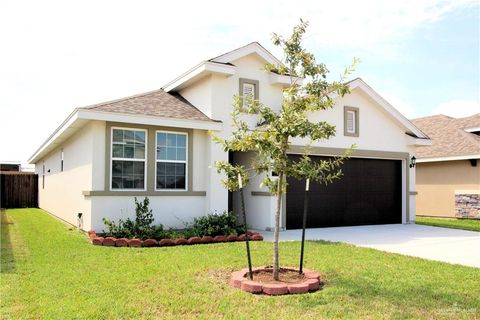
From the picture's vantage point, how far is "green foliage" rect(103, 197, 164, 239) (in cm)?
983

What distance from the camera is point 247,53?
12594mm

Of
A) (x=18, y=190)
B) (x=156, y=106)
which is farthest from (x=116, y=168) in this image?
(x=18, y=190)

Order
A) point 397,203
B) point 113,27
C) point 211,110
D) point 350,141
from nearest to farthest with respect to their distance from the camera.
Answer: point 113,27, point 211,110, point 350,141, point 397,203

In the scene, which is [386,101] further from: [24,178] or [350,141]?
[24,178]

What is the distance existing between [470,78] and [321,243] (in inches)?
415

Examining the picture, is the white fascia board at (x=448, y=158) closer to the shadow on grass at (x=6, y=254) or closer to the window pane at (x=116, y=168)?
the window pane at (x=116, y=168)

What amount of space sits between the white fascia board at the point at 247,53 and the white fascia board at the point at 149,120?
1927 millimetres

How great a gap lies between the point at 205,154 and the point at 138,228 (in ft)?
10.6

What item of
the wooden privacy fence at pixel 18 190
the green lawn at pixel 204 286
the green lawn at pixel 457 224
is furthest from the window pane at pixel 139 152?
the wooden privacy fence at pixel 18 190

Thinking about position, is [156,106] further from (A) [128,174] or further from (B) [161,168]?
(A) [128,174]

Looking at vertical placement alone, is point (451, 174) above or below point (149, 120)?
below

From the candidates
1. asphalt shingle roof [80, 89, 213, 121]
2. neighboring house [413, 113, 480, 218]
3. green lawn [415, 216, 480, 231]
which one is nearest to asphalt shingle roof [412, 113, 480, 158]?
neighboring house [413, 113, 480, 218]

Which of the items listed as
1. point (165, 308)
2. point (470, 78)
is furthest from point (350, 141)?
point (165, 308)

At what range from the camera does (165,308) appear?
4883 millimetres
